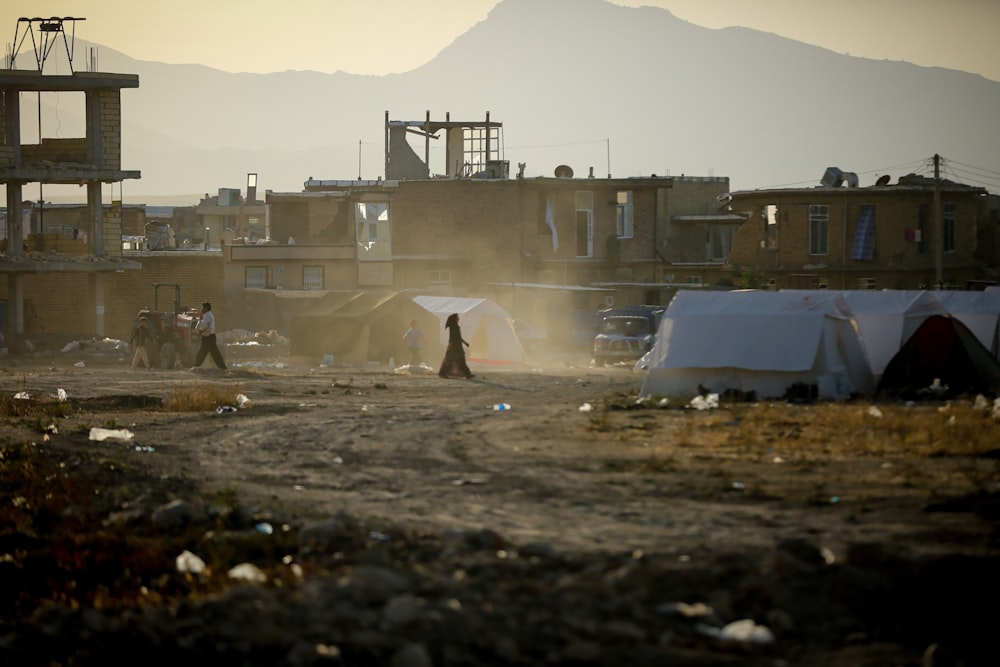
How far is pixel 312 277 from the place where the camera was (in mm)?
62562

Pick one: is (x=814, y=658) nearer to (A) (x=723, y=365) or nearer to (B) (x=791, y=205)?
(A) (x=723, y=365)

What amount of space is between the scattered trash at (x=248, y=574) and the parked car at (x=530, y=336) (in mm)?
37856

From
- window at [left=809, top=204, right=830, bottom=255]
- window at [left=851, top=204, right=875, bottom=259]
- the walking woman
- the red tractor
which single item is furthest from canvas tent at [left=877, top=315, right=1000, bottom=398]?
window at [left=809, top=204, right=830, bottom=255]

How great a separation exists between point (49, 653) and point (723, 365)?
17.6m

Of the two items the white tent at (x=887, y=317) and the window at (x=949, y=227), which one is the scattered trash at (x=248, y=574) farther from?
the window at (x=949, y=227)

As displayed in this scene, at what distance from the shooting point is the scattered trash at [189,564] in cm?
1135

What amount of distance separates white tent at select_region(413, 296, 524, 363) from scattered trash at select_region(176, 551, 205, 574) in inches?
1134

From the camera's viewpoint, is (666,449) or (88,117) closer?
(666,449)

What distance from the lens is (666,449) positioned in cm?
1780

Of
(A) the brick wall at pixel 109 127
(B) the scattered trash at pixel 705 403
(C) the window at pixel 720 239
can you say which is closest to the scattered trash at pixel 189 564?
(B) the scattered trash at pixel 705 403

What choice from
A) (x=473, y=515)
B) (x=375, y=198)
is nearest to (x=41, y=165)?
(x=375, y=198)

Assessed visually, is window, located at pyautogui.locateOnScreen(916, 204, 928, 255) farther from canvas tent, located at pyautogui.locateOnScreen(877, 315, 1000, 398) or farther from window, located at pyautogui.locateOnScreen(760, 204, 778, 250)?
canvas tent, located at pyautogui.locateOnScreen(877, 315, 1000, 398)

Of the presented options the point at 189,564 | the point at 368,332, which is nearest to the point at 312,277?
the point at 368,332

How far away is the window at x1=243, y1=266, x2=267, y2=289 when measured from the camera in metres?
61.7
